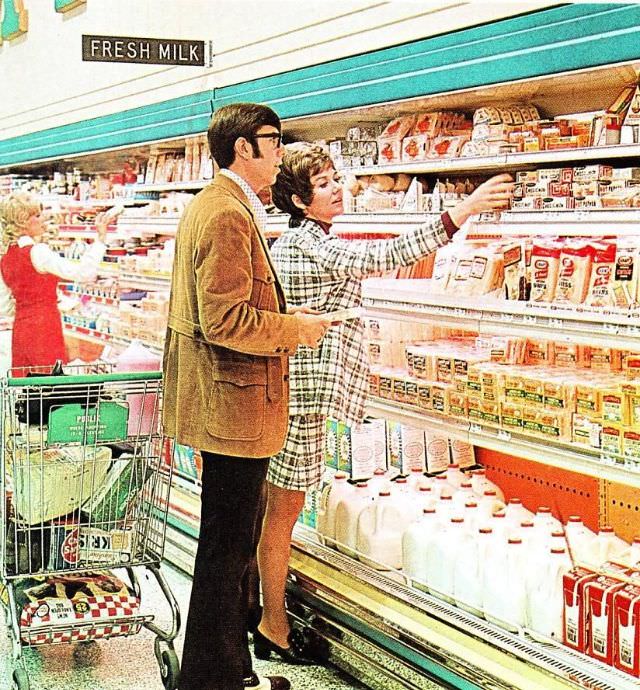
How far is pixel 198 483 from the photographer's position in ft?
17.7

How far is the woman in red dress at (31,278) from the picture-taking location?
5.75 meters

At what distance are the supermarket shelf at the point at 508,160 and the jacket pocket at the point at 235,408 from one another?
1006mm

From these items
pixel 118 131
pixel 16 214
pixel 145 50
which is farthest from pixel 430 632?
pixel 118 131

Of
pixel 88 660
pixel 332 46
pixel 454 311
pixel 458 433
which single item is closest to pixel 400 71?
pixel 332 46

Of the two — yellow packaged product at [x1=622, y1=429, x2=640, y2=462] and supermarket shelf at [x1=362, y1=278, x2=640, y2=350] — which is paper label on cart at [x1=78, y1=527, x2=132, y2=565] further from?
yellow packaged product at [x1=622, y1=429, x2=640, y2=462]

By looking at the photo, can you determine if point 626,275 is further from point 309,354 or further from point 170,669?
point 170,669

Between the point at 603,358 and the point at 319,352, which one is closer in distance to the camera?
the point at 603,358

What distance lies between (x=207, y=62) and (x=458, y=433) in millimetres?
2344

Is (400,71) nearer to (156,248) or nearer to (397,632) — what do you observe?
(397,632)

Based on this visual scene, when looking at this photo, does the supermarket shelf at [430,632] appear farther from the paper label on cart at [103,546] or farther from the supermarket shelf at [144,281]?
the supermarket shelf at [144,281]

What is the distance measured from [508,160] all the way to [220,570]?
5.04 ft

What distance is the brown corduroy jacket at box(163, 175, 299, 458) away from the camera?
3.11m

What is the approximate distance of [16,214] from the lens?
19.0 feet

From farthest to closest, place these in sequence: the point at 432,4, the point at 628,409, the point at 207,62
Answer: the point at 207,62 → the point at 432,4 → the point at 628,409
